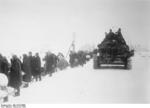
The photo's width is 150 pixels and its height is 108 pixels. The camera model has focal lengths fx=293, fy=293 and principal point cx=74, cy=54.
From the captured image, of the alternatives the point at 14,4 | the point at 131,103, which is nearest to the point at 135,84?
the point at 131,103

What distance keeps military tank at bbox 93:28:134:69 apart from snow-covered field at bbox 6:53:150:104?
0.31ft

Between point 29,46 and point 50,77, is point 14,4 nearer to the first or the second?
point 29,46

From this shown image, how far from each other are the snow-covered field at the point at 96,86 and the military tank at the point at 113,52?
94mm

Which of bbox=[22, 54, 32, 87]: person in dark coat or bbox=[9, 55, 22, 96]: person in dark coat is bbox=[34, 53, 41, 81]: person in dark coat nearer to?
bbox=[22, 54, 32, 87]: person in dark coat

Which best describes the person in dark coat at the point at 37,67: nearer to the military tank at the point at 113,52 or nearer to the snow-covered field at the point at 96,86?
the snow-covered field at the point at 96,86

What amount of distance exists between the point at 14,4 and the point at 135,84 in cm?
209

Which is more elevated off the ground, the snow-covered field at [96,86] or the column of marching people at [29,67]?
the column of marching people at [29,67]

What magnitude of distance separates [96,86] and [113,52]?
56 cm

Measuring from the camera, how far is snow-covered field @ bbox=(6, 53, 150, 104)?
421 centimetres

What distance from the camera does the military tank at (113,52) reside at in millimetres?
4285

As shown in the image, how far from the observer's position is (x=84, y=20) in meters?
4.31

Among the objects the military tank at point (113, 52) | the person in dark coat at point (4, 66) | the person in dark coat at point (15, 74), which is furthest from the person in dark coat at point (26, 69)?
the military tank at point (113, 52)

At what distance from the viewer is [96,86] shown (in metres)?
4.25

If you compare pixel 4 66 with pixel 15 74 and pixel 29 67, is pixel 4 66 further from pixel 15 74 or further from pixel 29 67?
pixel 29 67
